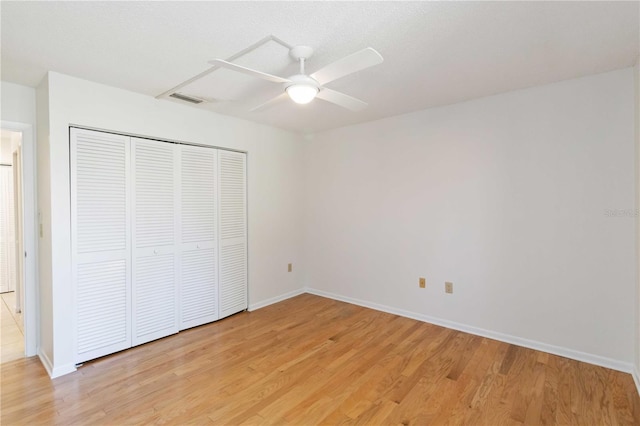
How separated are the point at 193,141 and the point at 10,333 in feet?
8.91

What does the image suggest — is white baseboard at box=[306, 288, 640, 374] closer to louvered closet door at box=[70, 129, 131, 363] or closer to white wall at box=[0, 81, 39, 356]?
louvered closet door at box=[70, 129, 131, 363]

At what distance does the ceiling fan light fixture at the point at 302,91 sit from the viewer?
1892 millimetres

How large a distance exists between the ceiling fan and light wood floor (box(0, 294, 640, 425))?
80.7 inches

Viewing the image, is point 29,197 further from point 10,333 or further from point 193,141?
point 10,333

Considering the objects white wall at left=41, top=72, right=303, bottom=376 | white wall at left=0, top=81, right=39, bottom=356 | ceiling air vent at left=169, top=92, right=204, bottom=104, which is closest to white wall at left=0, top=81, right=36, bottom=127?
white wall at left=0, top=81, right=39, bottom=356

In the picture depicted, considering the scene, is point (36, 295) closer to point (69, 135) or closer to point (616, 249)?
point (69, 135)

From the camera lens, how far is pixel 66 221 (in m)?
2.43

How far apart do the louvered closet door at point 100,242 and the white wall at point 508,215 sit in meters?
2.57

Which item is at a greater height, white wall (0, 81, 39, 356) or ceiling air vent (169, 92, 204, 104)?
ceiling air vent (169, 92, 204, 104)

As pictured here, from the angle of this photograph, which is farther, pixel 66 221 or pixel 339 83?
pixel 339 83

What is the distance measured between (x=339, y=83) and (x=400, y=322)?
2.59 m

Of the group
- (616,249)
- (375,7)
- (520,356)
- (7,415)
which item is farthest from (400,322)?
(7,415)

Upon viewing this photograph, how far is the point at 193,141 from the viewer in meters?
3.23

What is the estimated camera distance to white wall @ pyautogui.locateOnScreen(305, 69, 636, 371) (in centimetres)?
244
